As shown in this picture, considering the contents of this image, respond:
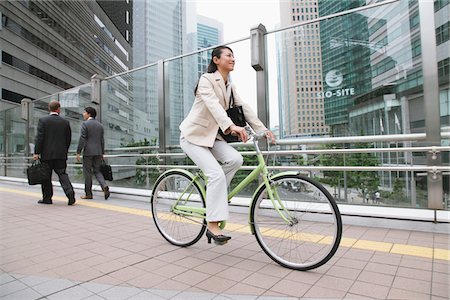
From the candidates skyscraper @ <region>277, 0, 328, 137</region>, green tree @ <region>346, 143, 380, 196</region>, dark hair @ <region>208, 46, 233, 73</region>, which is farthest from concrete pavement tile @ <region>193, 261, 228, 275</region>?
skyscraper @ <region>277, 0, 328, 137</region>

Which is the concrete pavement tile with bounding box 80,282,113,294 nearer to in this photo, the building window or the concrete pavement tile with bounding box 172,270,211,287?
the concrete pavement tile with bounding box 172,270,211,287

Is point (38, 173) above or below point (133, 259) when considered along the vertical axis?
above

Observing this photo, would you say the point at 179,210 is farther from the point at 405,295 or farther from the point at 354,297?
the point at 405,295

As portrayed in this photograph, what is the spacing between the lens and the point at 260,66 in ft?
15.7

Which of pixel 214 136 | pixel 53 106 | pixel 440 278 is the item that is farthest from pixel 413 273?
pixel 53 106

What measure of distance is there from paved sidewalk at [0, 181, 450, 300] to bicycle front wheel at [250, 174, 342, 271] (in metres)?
0.13

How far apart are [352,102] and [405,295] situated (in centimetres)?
302

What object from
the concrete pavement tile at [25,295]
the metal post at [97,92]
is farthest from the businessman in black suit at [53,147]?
the concrete pavement tile at [25,295]

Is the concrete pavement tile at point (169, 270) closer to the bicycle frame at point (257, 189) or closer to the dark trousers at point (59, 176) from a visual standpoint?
the bicycle frame at point (257, 189)

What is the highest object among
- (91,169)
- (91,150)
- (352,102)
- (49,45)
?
(49,45)

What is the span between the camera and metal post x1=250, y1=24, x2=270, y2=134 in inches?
188

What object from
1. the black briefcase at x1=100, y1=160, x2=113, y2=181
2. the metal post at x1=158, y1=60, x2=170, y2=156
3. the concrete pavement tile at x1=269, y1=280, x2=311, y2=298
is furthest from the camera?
the black briefcase at x1=100, y1=160, x2=113, y2=181

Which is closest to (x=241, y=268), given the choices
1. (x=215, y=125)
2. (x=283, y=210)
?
(x=283, y=210)

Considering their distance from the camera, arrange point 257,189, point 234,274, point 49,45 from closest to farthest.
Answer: point 234,274
point 257,189
point 49,45
